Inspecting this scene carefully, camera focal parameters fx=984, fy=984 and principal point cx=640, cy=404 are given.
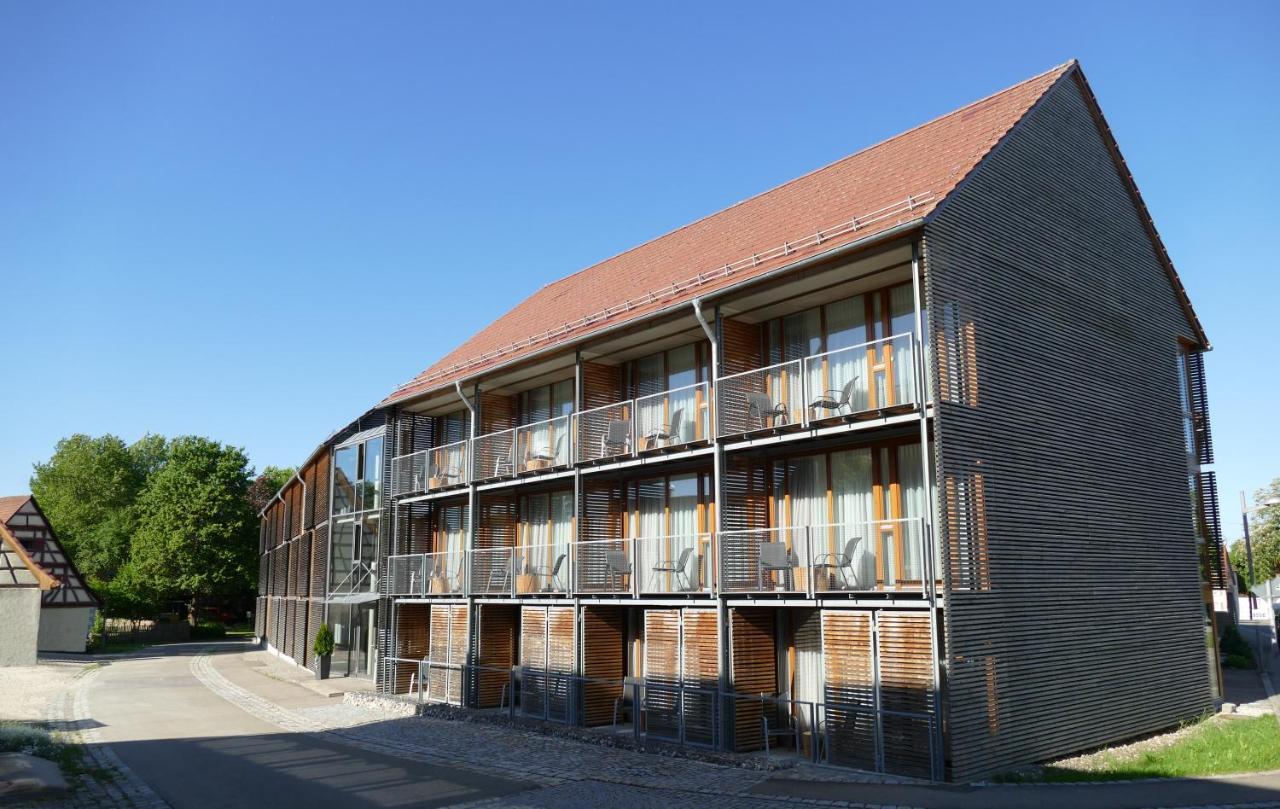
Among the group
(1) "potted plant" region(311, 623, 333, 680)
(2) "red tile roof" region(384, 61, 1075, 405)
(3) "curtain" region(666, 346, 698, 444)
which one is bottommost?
(1) "potted plant" region(311, 623, 333, 680)

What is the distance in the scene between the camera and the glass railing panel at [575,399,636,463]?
57.6 feet

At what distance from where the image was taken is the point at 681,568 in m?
15.7

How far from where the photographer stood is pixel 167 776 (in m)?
13.1

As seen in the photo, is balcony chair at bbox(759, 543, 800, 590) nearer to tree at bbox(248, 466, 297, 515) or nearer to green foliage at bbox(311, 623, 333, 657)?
green foliage at bbox(311, 623, 333, 657)

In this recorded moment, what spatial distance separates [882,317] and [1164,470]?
6554 mm

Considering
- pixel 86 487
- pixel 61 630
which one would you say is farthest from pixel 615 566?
pixel 86 487

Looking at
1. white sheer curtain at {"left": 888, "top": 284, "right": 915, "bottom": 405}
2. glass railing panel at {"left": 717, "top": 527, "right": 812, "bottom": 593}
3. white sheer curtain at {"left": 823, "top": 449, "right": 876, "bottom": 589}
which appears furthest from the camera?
glass railing panel at {"left": 717, "top": 527, "right": 812, "bottom": 593}

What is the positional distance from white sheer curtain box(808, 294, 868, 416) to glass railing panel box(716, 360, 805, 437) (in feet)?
1.07

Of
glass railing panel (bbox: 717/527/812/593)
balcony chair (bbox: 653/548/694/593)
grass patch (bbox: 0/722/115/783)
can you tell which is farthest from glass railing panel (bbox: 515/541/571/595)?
grass patch (bbox: 0/722/115/783)

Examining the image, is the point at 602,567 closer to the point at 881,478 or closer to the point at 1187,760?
the point at 881,478

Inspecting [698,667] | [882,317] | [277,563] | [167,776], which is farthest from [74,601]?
[882,317]

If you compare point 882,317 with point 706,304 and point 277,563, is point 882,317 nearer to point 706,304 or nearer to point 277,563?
point 706,304

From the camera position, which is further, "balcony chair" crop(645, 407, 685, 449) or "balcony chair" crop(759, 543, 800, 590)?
"balcony chair" crop(645, 407, 685, 449)

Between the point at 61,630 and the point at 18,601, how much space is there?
6.02 meters
